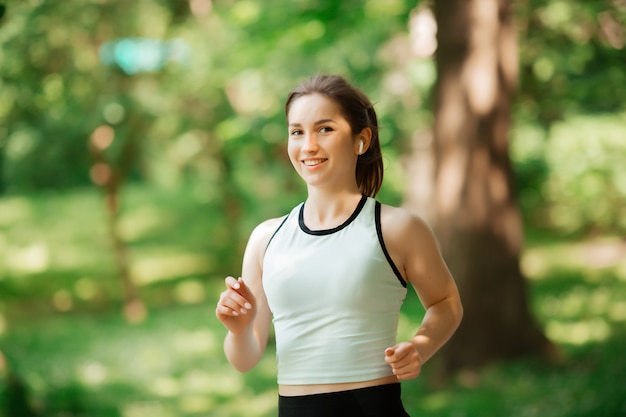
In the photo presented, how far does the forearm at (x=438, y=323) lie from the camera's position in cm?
203

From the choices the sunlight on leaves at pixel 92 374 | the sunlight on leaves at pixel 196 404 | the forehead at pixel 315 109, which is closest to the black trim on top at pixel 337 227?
the forehead at pixel 315 109

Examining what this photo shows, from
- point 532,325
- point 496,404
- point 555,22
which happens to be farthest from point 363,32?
point 496,404

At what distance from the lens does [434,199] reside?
6.98 m

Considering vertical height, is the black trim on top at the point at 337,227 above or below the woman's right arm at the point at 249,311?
above

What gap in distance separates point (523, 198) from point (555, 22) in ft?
24.1

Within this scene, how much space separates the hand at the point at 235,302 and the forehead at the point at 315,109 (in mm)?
424

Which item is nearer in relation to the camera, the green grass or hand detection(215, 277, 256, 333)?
hand detection(215, 277, 256, 333)

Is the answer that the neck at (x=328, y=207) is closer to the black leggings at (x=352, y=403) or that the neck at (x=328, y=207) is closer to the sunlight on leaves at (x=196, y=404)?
the black leggings at (x=352, y=403)

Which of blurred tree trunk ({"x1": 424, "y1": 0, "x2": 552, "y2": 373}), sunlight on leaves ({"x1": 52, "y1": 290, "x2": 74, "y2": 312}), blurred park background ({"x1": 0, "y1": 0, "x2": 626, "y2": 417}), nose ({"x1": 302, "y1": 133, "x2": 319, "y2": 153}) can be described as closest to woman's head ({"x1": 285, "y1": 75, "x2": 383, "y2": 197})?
nose ({"x1": 302, "y1": 133, "x2": 319, "y2": 153})

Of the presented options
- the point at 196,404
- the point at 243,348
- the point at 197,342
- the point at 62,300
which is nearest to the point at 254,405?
the point at 196,404

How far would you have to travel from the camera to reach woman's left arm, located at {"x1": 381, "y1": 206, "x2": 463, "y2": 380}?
1.99 meters

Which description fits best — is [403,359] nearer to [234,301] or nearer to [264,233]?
[234,301]

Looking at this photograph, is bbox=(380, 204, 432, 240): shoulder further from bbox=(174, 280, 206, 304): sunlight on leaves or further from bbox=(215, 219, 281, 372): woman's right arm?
bbox=(174, 280, 206, 304): sunlight on leaves

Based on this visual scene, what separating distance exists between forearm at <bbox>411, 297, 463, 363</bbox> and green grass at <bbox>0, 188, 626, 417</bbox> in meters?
3.82
